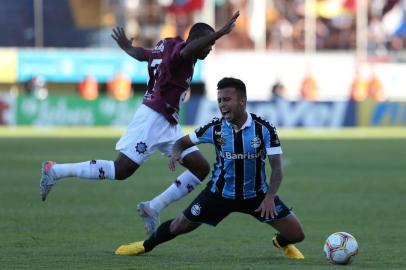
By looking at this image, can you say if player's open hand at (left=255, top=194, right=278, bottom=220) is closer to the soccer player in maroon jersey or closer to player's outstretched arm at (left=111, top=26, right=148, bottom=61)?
the soccer player in maroon jersey

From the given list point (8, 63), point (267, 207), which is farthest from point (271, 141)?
point (8, 63)

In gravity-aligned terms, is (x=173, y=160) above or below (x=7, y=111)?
below

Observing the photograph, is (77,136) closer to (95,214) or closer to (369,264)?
(95,214)

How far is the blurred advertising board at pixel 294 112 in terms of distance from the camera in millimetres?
37156

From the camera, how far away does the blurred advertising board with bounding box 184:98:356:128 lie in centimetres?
3716

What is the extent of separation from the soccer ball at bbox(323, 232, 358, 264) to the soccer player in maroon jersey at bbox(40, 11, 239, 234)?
1.99m

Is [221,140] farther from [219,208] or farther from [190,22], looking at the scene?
[190,22]

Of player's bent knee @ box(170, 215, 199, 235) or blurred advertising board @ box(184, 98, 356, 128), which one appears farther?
blurred advertising board @ box(184, 98, 356, 128)

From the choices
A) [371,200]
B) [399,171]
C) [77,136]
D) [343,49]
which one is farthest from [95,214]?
[343,49]

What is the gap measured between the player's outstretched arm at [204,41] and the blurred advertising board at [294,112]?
88.2 feet

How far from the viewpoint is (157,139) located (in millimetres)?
10430

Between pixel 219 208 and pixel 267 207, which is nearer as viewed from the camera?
pixel 267 207

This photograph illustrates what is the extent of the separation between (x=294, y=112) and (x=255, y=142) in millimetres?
29041

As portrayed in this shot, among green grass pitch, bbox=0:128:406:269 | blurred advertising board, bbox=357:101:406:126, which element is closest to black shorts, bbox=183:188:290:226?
green grass pitch, bbox=0:128:406:269
